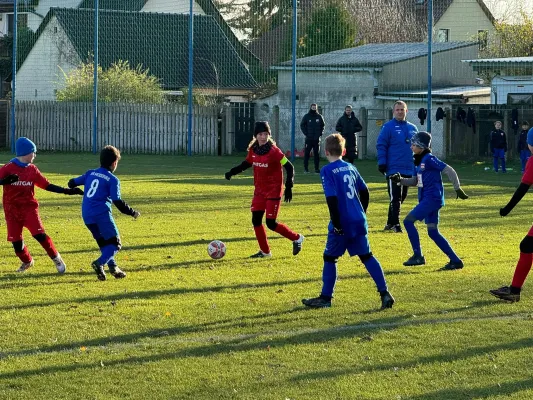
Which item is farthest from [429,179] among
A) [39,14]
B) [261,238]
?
[39,14]

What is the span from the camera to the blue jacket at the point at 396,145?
15.3 m

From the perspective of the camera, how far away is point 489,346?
802cm

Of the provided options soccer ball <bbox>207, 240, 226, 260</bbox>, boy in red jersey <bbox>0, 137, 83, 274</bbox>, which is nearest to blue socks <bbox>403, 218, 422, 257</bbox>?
soccer ball <bbox>207, 240, 226, 260</bbox>

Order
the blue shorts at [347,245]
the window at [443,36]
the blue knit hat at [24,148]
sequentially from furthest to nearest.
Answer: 1. the window at [443,36]
2. the blue knit hat at [24,148]
3. the blue shorts at [347,245]

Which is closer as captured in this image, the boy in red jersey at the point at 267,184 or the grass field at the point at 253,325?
the grass field at the point at 253,325

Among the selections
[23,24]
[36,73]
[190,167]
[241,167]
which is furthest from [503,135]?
[23,24]

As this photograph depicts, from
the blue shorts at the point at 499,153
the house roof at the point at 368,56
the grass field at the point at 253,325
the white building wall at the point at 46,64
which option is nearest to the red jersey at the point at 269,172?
the grass field at the point at 253,325

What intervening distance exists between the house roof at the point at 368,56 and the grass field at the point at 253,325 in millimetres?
21990

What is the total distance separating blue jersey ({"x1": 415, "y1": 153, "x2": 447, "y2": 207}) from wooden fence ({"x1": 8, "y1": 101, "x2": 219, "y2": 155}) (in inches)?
1017

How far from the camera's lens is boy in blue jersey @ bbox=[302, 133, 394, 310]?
9312 millimetres

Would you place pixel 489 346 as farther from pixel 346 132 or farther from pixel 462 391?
pixel 346 132

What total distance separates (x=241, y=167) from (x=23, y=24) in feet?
152

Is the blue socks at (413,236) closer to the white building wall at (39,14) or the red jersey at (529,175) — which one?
the red jersey at (529,175)

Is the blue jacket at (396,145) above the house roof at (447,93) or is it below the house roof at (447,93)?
below
